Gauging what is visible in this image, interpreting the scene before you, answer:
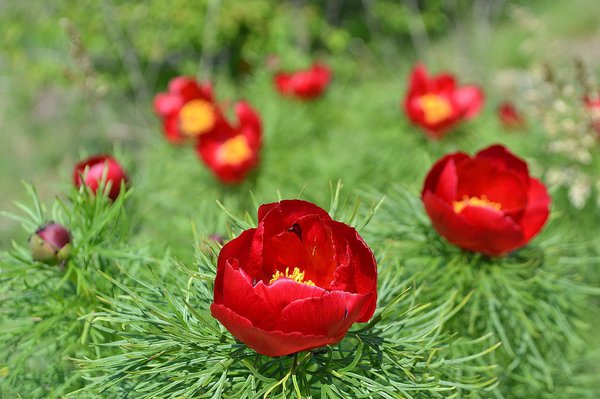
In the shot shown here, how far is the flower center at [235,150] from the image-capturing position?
4.81 feet

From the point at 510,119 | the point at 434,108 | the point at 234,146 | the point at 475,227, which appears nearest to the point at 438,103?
the point at 434,108

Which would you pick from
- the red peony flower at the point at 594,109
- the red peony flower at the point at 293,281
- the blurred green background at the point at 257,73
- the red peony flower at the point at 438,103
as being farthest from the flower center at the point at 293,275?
the red peony flower at the point at 438,103

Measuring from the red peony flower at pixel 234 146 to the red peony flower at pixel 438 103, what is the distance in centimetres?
36

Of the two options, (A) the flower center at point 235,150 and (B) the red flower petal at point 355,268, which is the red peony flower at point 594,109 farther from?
(B) the red flower petal at point 355,268

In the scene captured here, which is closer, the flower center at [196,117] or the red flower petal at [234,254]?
the red flower petal at [234,254]

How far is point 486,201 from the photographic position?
854mm

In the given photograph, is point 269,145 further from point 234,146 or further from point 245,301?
point 245,301

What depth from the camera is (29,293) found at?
75 cm

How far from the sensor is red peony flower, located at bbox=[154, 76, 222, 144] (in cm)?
150

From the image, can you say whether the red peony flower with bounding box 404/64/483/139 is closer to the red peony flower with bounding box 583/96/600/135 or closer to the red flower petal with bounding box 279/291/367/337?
the red peony flower with bounding box 583/96/600/135

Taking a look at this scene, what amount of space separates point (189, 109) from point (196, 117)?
0.11ft

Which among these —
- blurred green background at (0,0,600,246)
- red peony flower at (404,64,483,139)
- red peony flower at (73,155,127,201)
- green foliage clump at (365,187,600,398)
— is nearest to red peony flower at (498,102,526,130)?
blurred green background at (0,0,600,246)

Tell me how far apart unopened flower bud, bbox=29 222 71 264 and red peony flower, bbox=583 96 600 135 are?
0.96 m

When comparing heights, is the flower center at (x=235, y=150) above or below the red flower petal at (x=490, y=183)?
below
